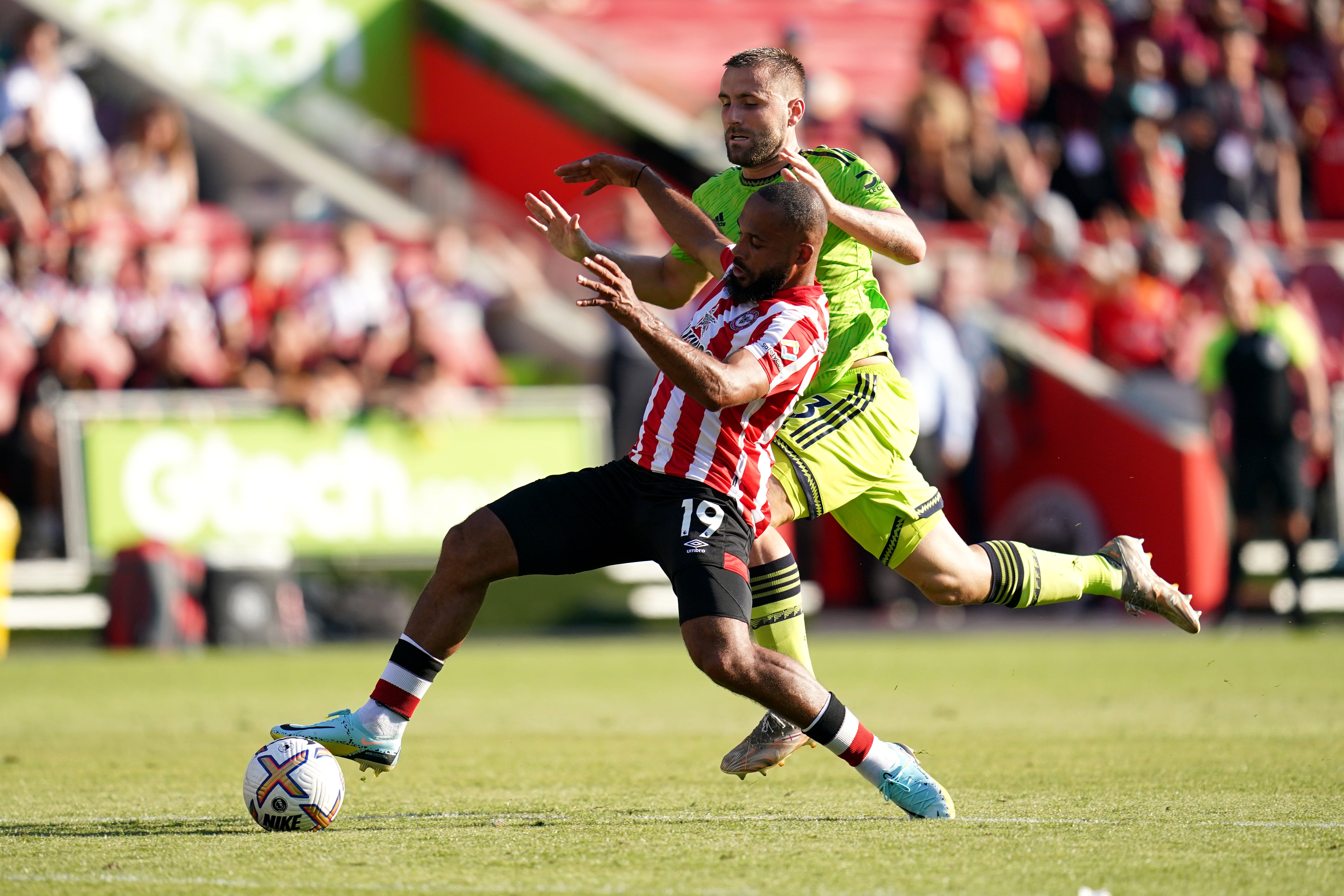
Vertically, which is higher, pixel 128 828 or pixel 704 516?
pixel 704 516

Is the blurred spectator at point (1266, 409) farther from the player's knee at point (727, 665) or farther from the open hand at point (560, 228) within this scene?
the player's knee at point (727, 665)

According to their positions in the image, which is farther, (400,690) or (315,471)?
(315,471)

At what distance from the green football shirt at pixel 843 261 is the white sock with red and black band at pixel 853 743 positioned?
1.32 m

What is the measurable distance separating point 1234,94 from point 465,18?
804 centimetres

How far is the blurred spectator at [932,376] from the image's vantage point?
45.2 feet

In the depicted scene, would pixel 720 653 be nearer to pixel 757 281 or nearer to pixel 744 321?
pixel 744 321

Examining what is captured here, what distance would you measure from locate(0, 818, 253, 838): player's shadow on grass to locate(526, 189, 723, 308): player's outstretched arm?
2.15 m

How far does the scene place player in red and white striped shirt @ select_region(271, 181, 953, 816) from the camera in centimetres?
542

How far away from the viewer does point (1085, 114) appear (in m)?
18.4

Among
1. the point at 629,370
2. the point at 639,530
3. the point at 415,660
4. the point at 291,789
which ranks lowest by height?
the point at 629,370

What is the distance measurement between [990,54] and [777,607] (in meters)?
13.3

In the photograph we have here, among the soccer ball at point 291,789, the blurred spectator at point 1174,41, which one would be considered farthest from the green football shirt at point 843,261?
the blurred spectator at point 1174,41

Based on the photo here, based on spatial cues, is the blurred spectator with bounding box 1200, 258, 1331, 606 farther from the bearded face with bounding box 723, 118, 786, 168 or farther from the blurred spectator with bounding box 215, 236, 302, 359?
the bearded face with bounding box 723, 118, 786, 168

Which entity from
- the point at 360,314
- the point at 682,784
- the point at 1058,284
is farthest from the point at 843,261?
the point at 1058,284
